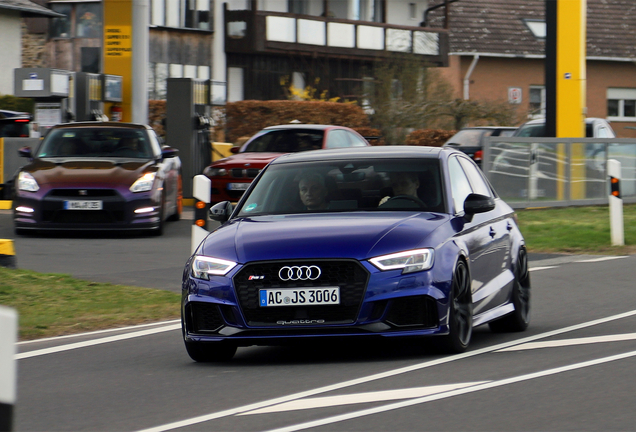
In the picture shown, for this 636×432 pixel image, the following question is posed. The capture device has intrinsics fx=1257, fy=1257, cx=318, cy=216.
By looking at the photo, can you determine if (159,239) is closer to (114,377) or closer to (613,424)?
(114,377)

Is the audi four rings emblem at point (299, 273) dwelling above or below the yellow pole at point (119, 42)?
below

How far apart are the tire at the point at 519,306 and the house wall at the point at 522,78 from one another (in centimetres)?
4516

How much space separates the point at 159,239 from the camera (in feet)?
59.5

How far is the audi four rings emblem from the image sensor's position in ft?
24.9

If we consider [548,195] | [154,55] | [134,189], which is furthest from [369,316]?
[154,55]

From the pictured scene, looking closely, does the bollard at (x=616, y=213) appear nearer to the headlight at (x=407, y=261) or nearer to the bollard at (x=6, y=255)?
the bollard at (x=6, y=255)

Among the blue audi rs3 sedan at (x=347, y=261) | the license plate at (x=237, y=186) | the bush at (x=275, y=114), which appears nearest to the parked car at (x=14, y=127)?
the license plate at (x=237, y=186)

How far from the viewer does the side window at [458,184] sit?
8.84m

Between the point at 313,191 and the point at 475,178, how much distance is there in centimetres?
161

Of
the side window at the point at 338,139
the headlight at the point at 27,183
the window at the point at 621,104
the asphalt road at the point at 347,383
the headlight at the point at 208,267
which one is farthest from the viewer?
the window at the point at 621,104

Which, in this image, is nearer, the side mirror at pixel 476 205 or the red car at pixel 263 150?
the side mirror at pixel 476 205

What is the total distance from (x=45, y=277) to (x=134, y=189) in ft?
17.0

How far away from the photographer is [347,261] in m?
7.58

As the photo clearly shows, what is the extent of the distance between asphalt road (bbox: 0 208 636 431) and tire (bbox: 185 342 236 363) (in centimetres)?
7
